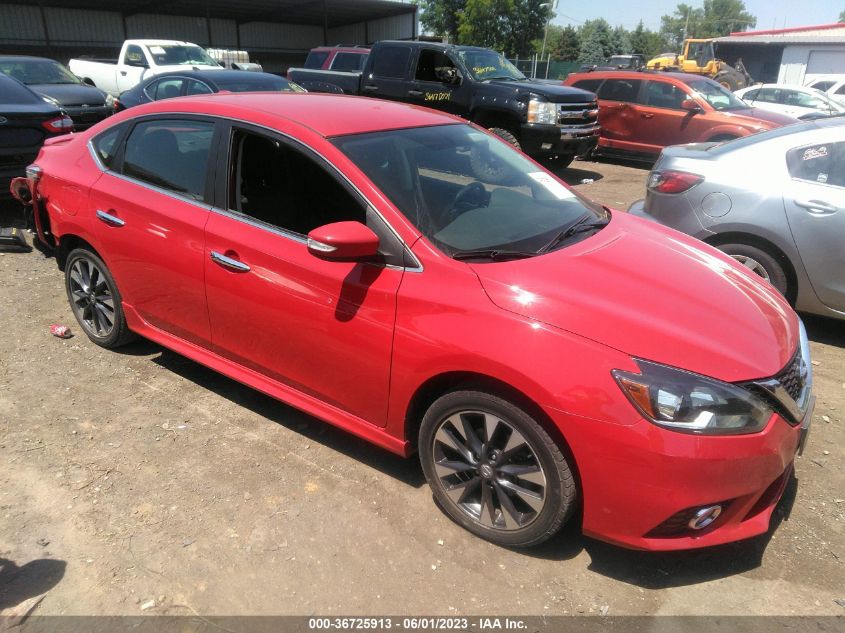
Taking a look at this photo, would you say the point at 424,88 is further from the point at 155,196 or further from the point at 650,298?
the point at 650,298

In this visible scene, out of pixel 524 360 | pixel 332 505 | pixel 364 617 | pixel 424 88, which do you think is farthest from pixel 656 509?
pixel 424 88

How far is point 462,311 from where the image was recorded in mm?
2578

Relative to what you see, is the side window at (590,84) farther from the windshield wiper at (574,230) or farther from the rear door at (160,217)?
the rear door at (160,217)

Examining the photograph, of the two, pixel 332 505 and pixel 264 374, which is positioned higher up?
pixel 264 374

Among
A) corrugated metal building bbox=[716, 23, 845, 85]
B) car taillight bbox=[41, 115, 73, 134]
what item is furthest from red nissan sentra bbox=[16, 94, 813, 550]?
corrugated metal building bbox=[716, 23, 845, 85]

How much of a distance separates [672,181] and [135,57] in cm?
1509

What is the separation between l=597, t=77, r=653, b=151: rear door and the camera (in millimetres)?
12547

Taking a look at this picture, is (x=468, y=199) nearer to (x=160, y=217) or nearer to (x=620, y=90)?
(x=160, y=217)

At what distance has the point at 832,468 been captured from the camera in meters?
3.33

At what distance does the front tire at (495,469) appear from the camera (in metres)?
2.48

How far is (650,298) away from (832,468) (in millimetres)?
1619

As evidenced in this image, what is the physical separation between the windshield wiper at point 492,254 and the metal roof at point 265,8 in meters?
30.4

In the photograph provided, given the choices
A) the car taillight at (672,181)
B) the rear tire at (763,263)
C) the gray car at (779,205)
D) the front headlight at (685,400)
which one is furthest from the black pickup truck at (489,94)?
the front headlight at (685,400)

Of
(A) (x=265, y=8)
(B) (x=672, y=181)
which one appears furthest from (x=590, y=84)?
(A) (x=265, y=8)
